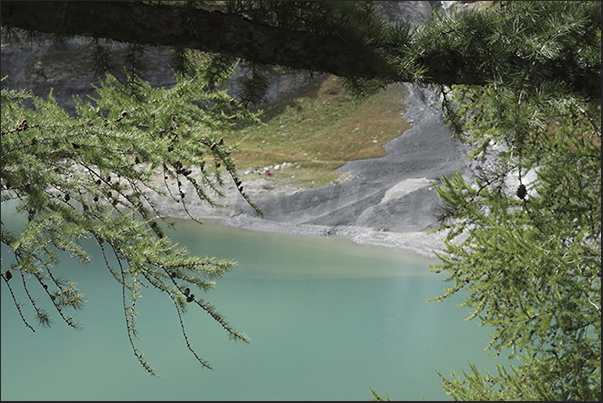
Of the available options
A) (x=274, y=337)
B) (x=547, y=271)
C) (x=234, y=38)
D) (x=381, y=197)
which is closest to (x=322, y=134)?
(x=381, y=197)

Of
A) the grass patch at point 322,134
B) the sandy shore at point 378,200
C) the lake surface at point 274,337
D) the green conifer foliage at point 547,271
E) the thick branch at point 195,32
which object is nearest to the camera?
the thick branch at point 195,32

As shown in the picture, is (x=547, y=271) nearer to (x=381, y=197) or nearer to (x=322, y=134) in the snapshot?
Answer: (x=381, y=197)

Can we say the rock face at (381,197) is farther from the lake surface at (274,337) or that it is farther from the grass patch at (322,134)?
the lake surface at (274,337)

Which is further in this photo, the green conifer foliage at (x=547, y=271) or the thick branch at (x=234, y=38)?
the green conifer foliage at (x=547, y=271)

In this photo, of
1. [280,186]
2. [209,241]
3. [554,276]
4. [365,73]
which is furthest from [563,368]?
[280,186]

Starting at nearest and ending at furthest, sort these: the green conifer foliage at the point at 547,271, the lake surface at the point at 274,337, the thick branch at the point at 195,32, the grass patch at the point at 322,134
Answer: the thick branch at the point at 195,32
the green conifer foliage at the point at 547,271
the lake surface at the point at 274,337
the grass patch at the point at 322,134

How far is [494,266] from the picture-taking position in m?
2.78

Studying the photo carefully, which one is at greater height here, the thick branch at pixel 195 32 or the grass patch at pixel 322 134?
the grass patch at pixel 322 134

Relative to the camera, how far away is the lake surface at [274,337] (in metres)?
4.94

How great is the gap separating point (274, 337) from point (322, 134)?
4.47m

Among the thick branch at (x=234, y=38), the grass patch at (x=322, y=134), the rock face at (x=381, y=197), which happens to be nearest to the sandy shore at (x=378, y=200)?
the rock face at (x=381, y=197)

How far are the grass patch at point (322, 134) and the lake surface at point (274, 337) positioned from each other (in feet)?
5.96

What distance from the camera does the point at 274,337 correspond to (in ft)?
20.0

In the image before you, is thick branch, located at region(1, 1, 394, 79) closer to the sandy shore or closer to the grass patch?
the sandy shore
